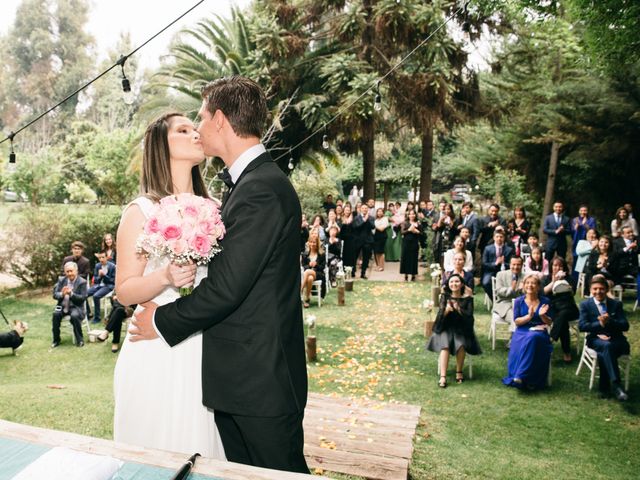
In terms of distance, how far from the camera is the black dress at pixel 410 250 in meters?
13.4

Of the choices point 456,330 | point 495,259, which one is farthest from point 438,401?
point 495,259

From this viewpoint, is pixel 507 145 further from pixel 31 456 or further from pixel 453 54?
pixel 31 456

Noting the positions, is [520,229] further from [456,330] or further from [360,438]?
[360,438]

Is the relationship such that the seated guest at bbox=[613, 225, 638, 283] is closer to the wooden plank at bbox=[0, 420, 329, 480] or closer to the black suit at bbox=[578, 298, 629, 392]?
the black suit at bbox=[578, 298, 629, 392]

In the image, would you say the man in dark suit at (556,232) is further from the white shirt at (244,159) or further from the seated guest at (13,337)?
the white shirt at (244,159)

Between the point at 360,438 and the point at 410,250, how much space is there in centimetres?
934

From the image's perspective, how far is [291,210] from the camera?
207 cm

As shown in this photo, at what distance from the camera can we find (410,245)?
13.5 m

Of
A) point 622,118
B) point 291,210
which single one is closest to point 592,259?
point 622,118

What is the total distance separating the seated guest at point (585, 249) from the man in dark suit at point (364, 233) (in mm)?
4805

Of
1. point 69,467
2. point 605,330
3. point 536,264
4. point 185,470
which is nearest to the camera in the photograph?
point 69,467

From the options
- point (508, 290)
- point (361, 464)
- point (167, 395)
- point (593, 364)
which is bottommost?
point (361, 464)

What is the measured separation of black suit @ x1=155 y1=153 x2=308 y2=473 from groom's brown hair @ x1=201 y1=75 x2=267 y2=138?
14cm

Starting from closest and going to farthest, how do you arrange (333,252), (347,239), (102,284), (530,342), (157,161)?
(157,161) → (530,342) → (102,284) → (333,252) → (347,239)
